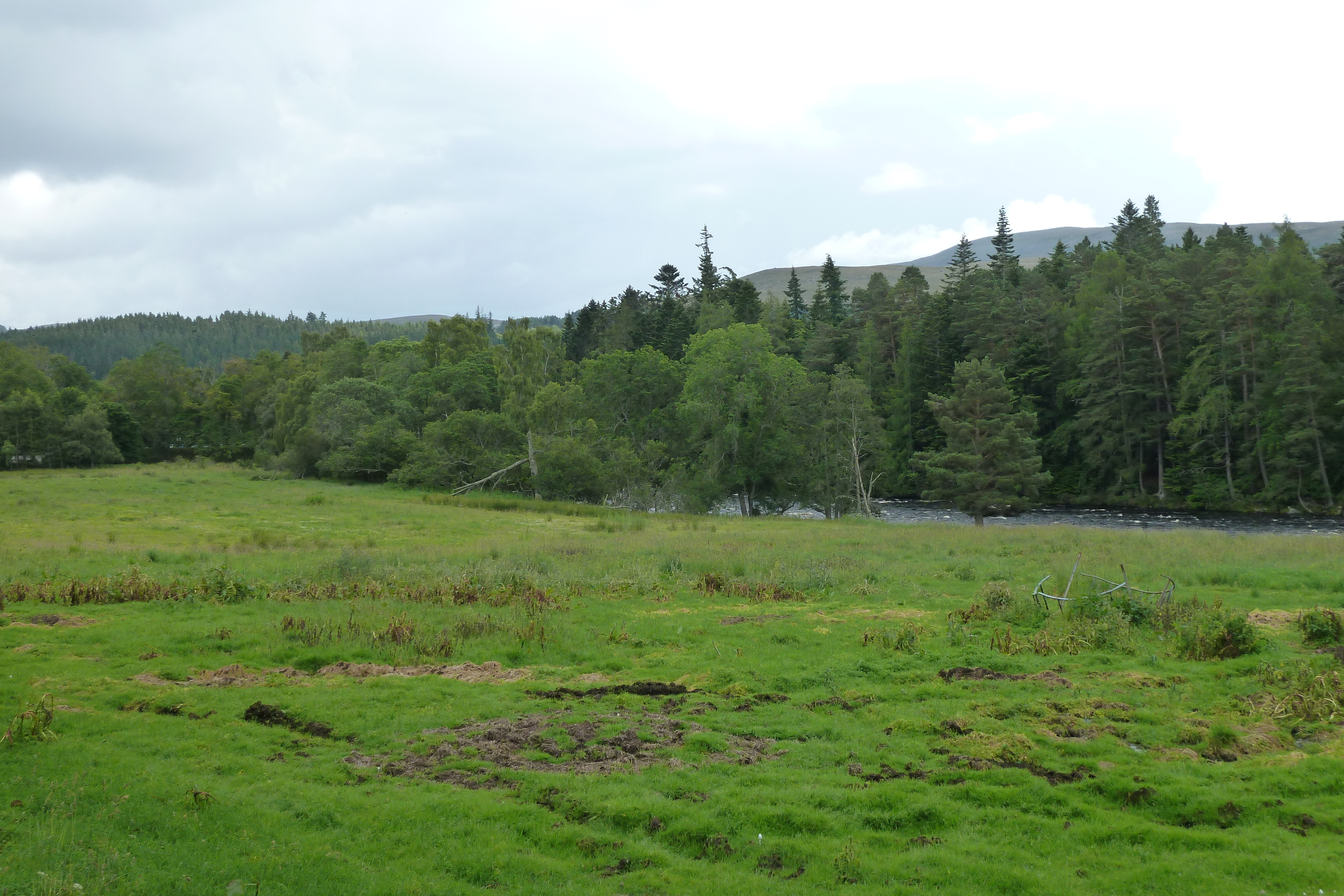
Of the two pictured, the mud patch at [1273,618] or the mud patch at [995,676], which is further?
the mud patch at [1273,618]

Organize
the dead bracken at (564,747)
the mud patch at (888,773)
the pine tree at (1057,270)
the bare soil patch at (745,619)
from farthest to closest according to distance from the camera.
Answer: the pine tree at (1057,270) < the bare soil patch at (745,619) < the dead bracken at (564,747) < the mud patch at (888,773)

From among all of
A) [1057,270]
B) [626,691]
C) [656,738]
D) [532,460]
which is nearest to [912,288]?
[1057,270]

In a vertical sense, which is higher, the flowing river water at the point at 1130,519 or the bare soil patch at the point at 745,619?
the bare soil patch at the point at 745,619

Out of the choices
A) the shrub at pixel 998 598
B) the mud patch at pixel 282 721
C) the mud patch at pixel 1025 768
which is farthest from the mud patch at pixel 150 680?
the shrub at pixel 998 598

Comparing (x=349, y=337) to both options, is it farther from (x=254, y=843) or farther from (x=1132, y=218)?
(x=1132, y=218)

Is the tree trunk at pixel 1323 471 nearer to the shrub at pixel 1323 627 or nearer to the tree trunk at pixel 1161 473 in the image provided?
the tree trunk at pixel 1161 473

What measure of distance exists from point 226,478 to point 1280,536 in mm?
68606

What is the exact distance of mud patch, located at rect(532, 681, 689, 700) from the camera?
12.4m

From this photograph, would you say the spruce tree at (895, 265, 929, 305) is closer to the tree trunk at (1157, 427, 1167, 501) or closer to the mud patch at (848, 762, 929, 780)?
the tree trunk at (1157, 427, 1167, 501)

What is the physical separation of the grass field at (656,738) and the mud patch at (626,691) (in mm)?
122

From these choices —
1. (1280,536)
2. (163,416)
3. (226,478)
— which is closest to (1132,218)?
(1280,536)

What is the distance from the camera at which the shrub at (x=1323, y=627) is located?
13734 millimetres

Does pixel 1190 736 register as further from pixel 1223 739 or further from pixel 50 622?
pixel 50 622

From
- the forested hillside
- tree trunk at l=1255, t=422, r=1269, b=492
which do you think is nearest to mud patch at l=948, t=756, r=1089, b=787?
the forested hillside
